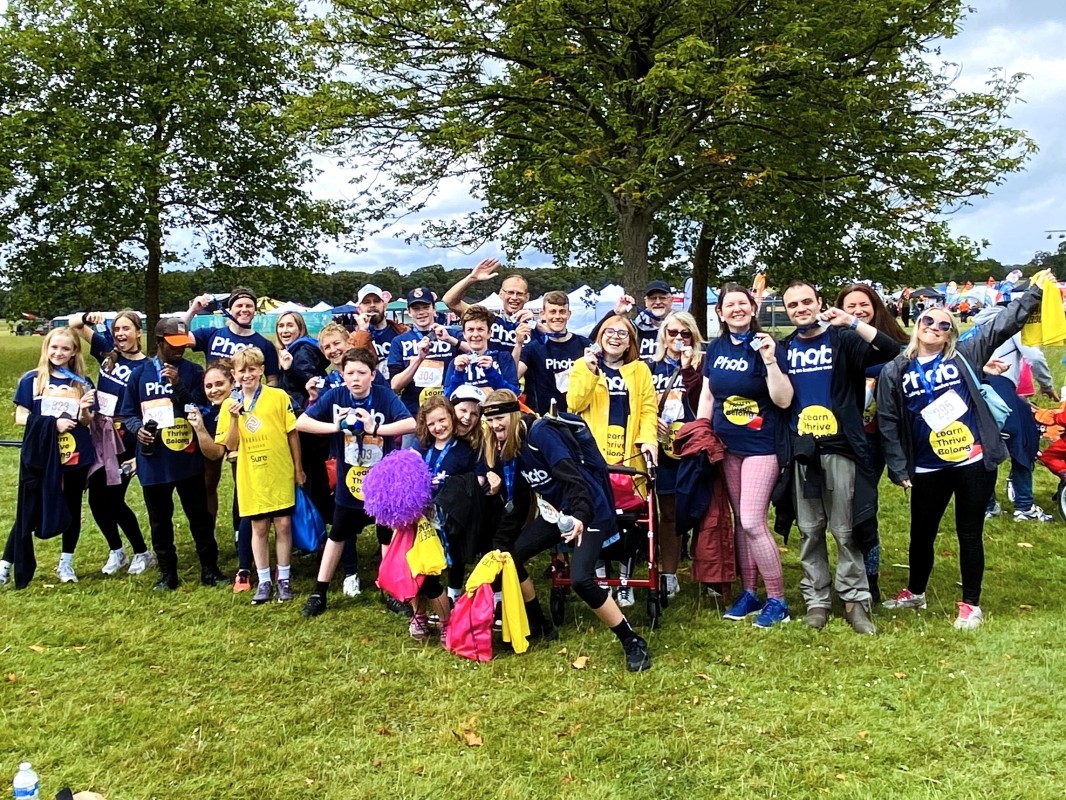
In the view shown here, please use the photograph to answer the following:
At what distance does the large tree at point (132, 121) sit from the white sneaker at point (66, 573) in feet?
45.3

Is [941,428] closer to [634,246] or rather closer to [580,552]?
[580,552]

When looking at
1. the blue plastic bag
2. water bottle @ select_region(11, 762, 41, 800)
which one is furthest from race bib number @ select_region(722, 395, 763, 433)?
water bottle @ select_region(11, 762, 41, 800)

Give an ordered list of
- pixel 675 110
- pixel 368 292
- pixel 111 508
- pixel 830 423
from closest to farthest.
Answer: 1. pixel 830 423
2. pixel 111 508
3. pixel 368 292
4. pixel 675 110

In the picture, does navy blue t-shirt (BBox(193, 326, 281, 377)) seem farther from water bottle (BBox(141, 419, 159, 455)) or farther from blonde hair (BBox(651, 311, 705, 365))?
blonde hair (BBox(651, 311, 705, 365))

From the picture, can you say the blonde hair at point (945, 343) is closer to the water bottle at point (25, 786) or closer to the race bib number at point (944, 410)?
the race bib number at point (944, 410)

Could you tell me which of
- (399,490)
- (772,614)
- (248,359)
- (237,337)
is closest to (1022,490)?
(772,614)

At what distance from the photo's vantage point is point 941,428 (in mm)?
4477

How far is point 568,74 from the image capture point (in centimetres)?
1332

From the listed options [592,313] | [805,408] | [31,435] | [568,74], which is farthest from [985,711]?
[592,313]

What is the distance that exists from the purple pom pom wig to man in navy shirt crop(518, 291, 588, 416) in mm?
1435

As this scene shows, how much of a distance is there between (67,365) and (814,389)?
5.22 m

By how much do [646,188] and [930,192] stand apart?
5.35 meters

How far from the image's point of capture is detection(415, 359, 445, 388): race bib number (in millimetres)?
5820

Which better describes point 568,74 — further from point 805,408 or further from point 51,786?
point 51,786
